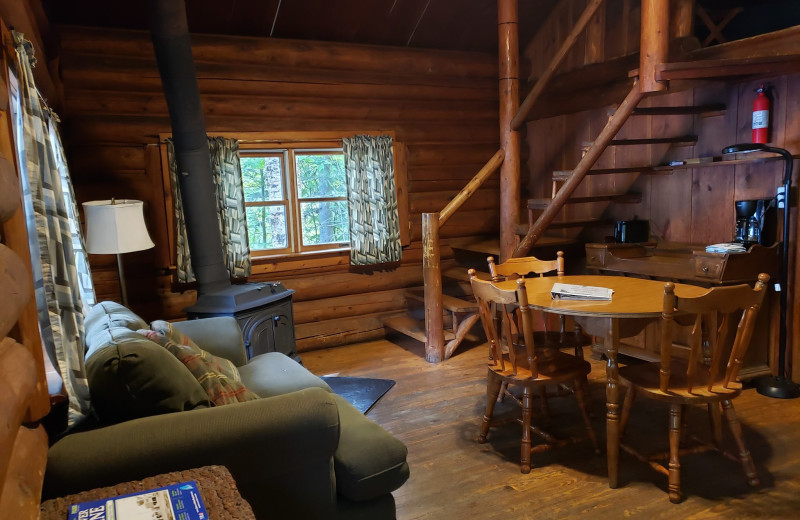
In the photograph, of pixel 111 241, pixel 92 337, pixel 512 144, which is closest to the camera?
pixel 92 337

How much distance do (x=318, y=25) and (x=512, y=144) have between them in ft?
6.38

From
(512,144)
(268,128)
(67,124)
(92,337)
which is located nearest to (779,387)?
(512,144)

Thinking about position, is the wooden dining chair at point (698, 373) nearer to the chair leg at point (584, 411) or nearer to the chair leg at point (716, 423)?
the chair leg at point (716, 423)

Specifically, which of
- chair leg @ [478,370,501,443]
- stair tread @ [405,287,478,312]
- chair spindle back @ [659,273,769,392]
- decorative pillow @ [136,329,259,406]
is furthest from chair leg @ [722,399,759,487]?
stair tread @ [405,287,478,312]

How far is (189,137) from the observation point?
3.62 m

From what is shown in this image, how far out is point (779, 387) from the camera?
11.5 ft

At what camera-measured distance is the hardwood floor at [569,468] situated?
2.43m

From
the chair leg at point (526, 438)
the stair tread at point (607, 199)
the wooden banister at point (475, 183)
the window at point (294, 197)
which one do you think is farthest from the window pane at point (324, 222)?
the chair leg at point (526, 438)

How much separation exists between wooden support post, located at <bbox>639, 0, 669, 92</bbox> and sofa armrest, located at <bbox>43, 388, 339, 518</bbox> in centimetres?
272

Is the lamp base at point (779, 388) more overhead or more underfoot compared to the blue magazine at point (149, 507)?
more underfoot

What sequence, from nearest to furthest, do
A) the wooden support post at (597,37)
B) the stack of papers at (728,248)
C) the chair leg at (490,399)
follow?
the chair leg at (490,399), the stack of papers at (728,248), the wooden support post at (597,37)

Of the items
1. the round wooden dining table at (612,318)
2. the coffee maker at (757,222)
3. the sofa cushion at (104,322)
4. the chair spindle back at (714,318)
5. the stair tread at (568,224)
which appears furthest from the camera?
the stair tread at (568,224)

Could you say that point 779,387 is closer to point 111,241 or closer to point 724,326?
point 724,326

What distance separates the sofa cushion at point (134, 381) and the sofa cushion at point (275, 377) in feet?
2.23
